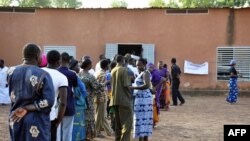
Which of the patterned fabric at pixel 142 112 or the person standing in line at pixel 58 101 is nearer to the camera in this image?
the person standing in line at pixel 58 101

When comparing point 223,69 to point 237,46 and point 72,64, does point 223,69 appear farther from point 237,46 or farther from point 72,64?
point 72,64

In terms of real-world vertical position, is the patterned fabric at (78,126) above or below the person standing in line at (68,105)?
below

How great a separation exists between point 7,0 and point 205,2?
2144cm

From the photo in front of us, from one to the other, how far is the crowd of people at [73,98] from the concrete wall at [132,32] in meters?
8.25

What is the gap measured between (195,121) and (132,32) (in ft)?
29.1

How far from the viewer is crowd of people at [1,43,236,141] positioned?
4051 millimetres

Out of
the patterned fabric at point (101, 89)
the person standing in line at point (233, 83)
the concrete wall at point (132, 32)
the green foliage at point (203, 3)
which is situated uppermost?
the green foliage at point (203, 3)

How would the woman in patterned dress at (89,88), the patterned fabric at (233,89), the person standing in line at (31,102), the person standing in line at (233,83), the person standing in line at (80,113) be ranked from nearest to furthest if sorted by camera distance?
1. the person standing in line at (31,102)
2. the person standing in line at (80,113)
3. the woman in patterned dress at (89,88)
4. the person standing in line at (233,83)
5. the patterned fabric at (233,89)

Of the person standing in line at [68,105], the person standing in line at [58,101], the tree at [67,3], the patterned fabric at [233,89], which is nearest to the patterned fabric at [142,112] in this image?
the person standing in line at [68,105]

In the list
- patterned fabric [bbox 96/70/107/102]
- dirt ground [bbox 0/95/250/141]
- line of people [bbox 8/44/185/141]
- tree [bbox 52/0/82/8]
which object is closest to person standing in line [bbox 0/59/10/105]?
dirt ground [bbox 0/95/250/141]

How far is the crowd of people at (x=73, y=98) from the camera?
4051 millimetres

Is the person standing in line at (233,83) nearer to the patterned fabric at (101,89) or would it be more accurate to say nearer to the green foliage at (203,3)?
the patterned fabric at (101,89)

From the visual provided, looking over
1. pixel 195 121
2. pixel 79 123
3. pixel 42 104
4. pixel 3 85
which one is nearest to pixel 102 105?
pixel 79 123

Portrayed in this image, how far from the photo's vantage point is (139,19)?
19.1 metres
